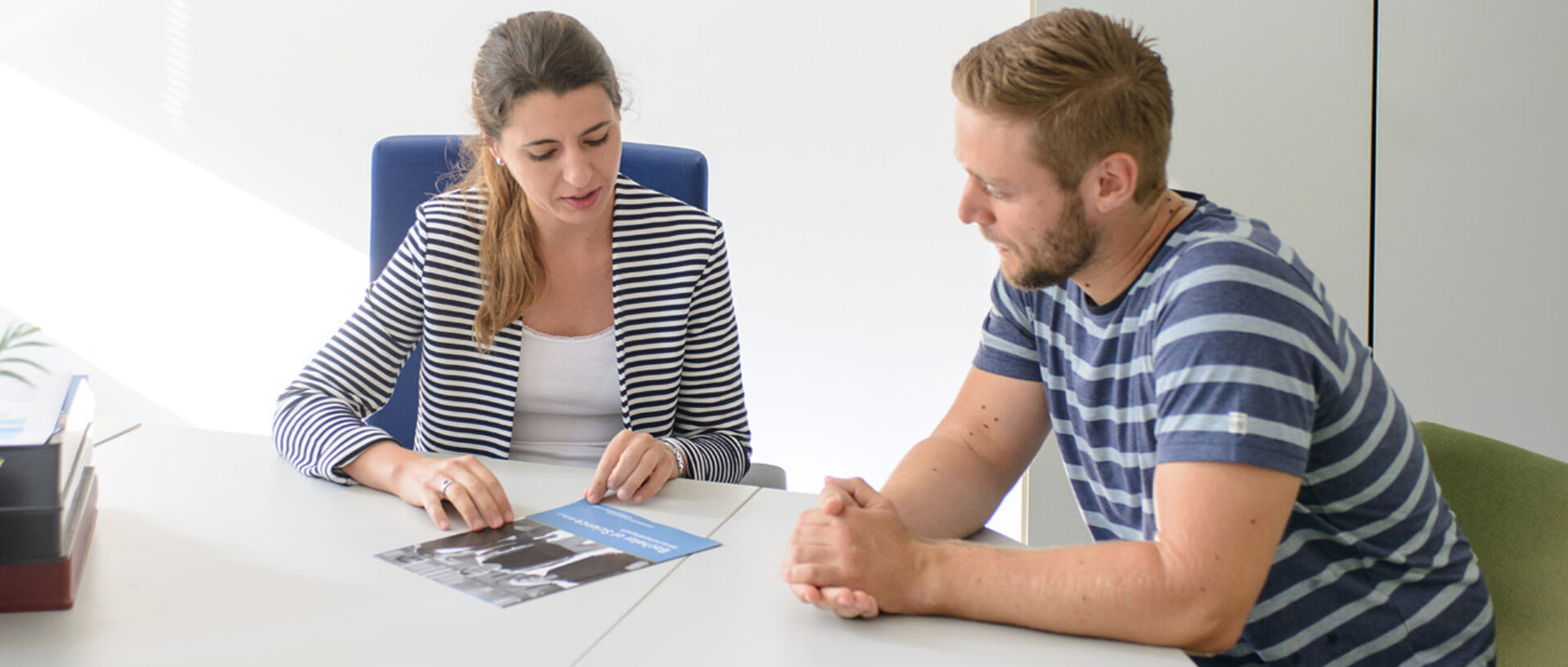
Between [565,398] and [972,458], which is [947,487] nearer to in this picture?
[972,458]

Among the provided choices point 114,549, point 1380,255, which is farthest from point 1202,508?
point 1380,255

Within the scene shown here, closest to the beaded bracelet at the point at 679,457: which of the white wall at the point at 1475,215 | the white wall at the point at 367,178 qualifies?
the white wall at the point at 367,178

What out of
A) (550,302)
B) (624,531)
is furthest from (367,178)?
(624,531)

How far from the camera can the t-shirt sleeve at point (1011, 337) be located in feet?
4.79

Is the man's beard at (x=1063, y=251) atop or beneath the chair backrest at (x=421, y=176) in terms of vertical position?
beneath

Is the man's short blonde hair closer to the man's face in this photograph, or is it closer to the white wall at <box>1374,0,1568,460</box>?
the man's face

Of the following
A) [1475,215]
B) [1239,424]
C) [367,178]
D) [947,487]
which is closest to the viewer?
[1239,424]

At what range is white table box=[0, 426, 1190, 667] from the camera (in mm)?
1064

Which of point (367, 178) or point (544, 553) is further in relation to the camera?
point (367, 178)

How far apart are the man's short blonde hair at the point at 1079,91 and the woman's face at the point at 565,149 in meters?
0.68

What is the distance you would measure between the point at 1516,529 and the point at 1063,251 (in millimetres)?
650

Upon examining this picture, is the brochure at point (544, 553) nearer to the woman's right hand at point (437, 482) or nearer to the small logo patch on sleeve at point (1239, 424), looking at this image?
the woman's right hand at point (437, 482)

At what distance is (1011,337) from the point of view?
1478 millimetres

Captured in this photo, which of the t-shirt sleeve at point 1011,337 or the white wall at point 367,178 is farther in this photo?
the white wall at point 367,178
